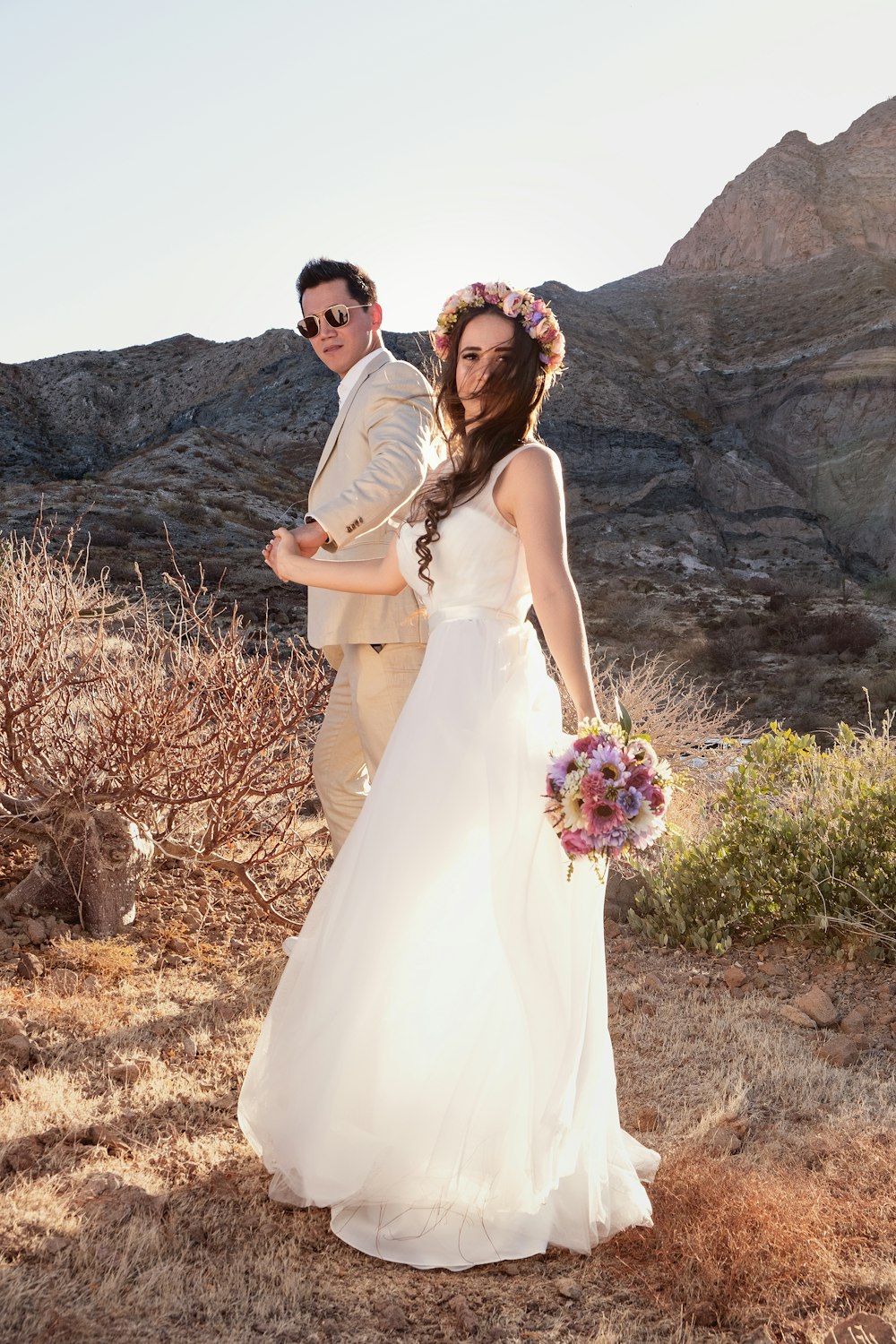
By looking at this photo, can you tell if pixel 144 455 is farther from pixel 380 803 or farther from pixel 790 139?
pixel 790 139

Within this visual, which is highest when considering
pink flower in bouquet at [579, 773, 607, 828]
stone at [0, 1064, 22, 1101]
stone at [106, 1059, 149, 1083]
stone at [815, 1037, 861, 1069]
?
pink flower in bouquet at [579, 773, 607, 828]

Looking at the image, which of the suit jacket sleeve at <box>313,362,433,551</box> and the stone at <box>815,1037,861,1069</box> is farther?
the stone at <box>815,1037,861,1069</box>

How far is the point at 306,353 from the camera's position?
43781mm

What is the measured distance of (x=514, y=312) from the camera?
2525mm

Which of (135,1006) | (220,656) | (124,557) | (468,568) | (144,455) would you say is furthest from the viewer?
(144,455)

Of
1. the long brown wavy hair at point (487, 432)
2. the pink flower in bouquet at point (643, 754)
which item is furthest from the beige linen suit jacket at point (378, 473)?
the pink flower in bouquet at point (643, 754)

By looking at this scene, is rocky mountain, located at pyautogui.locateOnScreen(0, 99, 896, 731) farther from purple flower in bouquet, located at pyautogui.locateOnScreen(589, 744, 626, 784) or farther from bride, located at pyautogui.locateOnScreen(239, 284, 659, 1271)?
purple flower in bouquet, located at pyautogui.locateOnScreen(589, 744, 626, 784)

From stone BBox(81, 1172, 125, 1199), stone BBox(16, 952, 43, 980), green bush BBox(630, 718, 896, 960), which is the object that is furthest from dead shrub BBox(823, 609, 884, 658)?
stone BBox(81, 1172, 125, 1199)

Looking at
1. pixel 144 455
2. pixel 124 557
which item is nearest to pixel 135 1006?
pixel 124 557

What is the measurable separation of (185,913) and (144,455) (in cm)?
2862

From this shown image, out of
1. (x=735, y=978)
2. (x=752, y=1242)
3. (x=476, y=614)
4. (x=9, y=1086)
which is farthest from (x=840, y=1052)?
(x=9, y=1086)

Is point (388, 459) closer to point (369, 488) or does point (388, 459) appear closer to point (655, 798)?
point (369, 488)

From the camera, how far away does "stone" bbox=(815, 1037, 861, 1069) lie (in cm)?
365

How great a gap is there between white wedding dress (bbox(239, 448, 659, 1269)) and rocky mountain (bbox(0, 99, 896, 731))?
56.2 feet
